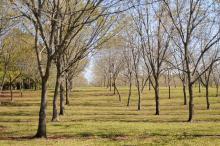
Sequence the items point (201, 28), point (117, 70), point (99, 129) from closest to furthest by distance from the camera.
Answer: point (99, 129) < point (201, 28) < point (117, 70)

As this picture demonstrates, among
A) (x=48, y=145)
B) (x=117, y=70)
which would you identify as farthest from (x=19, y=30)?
(x=117, y=70)

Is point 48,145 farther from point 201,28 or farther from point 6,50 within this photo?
point 6,50

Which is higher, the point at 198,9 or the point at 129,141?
the point at 198,9

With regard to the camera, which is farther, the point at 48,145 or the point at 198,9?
the point at 198,9

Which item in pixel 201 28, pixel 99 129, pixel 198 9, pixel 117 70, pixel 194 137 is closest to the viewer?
pixel 194 137

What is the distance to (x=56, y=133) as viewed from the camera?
22328 millimetres

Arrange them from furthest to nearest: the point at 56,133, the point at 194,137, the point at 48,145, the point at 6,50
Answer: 1. the point at 6,50
2. the point at 56,133
3. the point at 194,137
4. the point at 48,145

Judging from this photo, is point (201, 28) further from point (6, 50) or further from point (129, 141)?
point (129, 141)

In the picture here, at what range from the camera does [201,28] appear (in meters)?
43.2

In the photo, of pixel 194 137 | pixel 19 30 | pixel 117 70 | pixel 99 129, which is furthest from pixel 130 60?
pixel 194 137

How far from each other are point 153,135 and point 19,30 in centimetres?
2006

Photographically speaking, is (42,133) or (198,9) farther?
(198,9)

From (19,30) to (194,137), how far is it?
859 inches

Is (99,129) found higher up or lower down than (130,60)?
lower down
